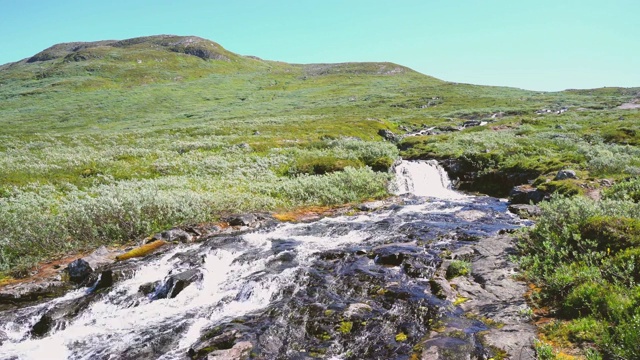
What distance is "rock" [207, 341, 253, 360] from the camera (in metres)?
8.19

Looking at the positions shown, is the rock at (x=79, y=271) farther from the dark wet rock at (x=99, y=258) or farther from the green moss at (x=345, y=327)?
the green moss at (x=345, y=327)

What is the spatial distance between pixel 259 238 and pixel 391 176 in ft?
50.8

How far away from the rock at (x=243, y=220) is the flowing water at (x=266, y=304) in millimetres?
2198

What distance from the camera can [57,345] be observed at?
31.4 feet

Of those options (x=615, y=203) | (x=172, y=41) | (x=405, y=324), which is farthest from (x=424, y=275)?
(x=172, y=41)

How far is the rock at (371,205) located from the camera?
21828 mm

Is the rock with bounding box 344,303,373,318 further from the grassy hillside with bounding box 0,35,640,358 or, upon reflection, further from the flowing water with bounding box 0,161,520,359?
the grassy hillside with bounding box 0,35,640,358

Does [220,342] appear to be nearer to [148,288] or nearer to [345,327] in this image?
[345,327]

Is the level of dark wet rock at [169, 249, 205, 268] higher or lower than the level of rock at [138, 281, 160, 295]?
higher

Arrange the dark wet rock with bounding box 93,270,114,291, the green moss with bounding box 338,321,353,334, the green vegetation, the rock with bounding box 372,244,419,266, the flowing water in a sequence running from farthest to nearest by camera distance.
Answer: the rock with bounding box 372,244,419,266
the dark wet rock with bounding box 93,270,114,291
the green moss with bounding box 338,321,353,334
the flowing water
the green vegetation

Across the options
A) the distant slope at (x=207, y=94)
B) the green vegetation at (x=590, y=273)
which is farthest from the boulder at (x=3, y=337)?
the distant slope at (x=207, y=94)

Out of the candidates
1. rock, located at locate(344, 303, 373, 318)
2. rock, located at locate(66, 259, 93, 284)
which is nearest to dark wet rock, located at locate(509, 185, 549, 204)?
rock, located at locate(344, 303, 373, 318)

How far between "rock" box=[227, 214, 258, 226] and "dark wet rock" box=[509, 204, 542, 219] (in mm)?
14244

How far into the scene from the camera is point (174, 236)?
1630cm
